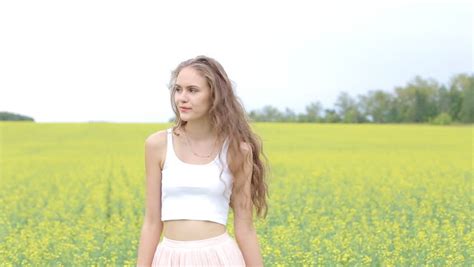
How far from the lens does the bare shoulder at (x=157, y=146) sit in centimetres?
436

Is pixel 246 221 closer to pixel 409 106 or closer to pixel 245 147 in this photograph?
pixel 245 147

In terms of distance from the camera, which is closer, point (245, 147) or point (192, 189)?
point (192, 189)

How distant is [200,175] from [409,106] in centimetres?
4025

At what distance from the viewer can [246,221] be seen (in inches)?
176

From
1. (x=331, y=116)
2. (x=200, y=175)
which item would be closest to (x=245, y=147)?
(x=200, y=175)

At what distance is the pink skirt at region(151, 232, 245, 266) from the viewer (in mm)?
4238

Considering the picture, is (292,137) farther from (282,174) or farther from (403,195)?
(403,195)

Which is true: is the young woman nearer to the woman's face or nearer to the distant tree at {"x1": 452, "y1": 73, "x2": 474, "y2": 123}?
the woman's face

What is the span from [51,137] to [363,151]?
14015 mm

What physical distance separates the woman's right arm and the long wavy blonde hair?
146mm

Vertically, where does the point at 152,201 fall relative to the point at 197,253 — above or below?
above

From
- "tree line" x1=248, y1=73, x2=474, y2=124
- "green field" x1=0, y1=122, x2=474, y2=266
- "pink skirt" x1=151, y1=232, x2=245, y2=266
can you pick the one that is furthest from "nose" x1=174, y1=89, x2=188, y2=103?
"tree line" x1=248, y1=73, x2=474, y2=124

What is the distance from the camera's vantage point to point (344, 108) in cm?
4384

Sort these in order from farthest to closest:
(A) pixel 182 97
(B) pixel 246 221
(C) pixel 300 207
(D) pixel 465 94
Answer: (D) pixel 465 94 < (C) pixel 300 207 < (B) pixel 246 221 < (A) pixel 182 97
